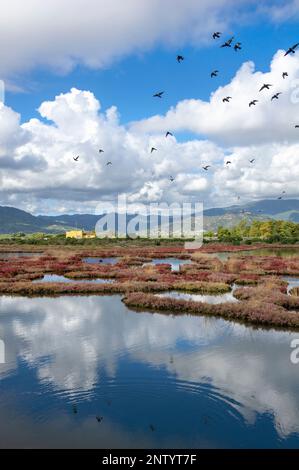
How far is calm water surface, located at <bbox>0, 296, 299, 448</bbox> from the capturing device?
1134 cm

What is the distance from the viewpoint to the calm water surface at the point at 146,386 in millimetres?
11344

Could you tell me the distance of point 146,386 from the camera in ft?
47.5

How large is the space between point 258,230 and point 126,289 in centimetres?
15230

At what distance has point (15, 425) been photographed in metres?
11.7

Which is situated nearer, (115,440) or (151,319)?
(115,440)
